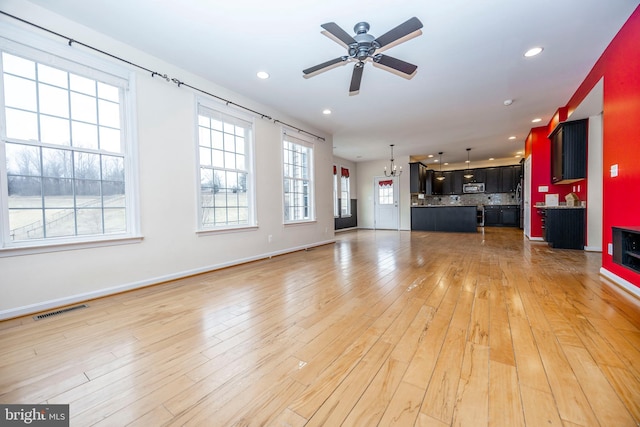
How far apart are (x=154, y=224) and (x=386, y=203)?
8.35 m

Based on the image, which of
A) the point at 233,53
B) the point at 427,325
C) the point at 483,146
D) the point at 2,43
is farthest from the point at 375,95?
the point at 483,146

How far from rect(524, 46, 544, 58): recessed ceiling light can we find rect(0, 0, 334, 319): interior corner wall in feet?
12.8

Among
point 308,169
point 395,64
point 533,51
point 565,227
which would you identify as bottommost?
point 565,227

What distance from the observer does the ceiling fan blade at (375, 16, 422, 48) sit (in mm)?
2118

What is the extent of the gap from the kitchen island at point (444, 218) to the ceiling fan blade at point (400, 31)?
7483 millimetres

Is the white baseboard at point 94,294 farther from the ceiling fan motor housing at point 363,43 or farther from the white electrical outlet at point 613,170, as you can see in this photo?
the white electrical outlet at point 613,170

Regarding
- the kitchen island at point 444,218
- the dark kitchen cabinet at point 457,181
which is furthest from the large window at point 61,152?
the dark kitchen cabinet at point 457,181

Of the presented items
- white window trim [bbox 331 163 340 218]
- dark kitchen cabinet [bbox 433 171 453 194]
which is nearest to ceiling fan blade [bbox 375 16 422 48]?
white window trim [bbox 331 163 340 218]

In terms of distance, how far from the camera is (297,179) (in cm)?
559

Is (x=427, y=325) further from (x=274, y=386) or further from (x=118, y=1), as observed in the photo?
(x=118, y=1)

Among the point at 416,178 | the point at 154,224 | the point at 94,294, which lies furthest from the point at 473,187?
the point at 94,294

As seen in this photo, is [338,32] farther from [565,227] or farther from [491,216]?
[491,216]

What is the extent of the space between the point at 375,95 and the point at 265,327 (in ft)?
12.9

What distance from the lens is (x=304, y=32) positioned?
2.72m
